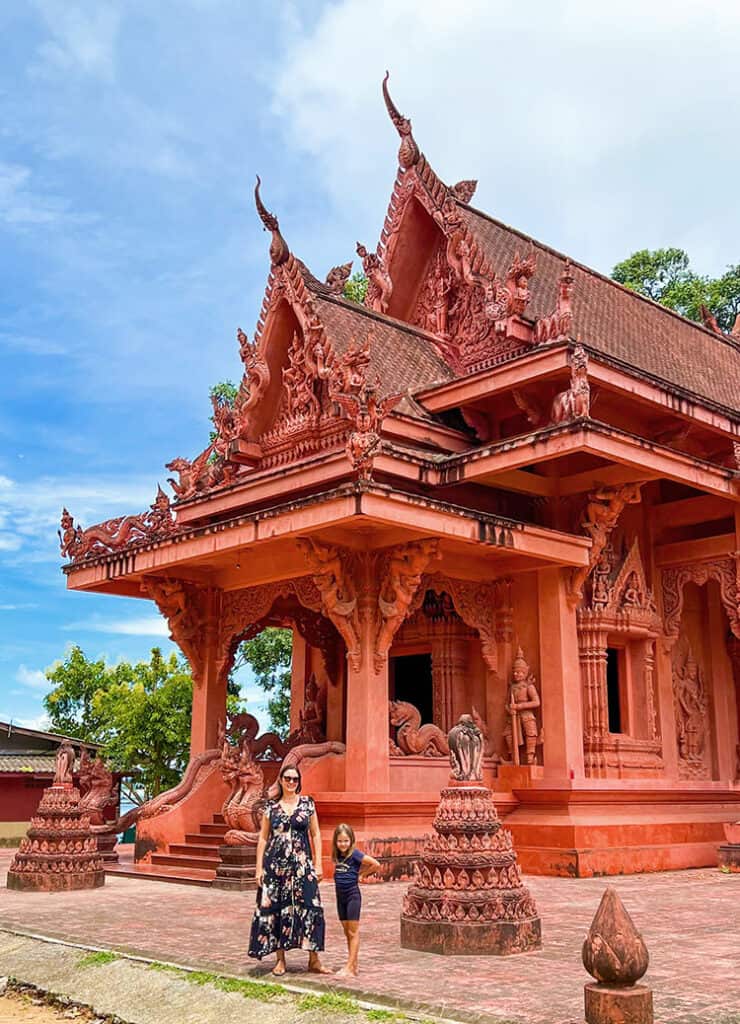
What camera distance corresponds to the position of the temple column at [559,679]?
40.9 ft

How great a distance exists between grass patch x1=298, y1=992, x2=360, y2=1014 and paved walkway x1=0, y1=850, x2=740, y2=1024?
0.19 meters

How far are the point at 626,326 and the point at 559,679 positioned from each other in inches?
260

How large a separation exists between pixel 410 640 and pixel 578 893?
4.54 m

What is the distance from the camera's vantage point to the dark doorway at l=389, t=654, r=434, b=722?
14.8m

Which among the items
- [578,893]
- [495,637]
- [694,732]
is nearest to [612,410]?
[495,637]

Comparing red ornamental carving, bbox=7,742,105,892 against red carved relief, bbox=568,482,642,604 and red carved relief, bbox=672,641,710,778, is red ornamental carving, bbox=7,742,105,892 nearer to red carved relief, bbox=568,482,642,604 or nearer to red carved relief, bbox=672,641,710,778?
red carved relief, bbox=568,482,642,604

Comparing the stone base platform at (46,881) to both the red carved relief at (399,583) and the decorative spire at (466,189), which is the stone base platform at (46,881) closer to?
the red carved relief at (399,583)

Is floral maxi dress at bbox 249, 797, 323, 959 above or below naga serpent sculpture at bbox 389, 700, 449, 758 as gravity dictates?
below

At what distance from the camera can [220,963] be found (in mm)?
6391

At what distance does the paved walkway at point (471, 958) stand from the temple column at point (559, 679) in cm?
144

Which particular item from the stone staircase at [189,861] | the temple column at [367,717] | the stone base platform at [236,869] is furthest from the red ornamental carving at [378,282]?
the stone base platform at [236,869]

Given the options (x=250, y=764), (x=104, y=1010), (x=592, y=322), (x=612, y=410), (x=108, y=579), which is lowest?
(x=104, y=1010)

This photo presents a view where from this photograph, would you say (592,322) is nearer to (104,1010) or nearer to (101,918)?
(101,918)

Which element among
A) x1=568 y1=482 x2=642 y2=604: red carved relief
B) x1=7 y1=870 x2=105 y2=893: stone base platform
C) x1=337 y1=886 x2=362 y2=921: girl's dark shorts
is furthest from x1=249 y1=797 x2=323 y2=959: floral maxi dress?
x1=568 y1=482 x2=642 y2=604: red carved relief
